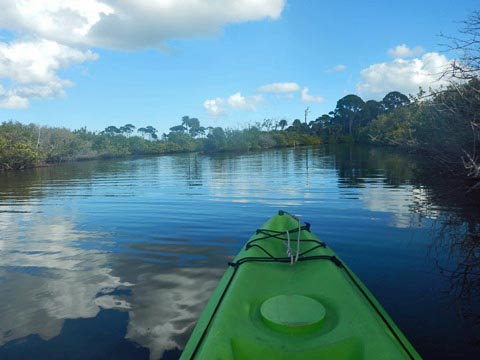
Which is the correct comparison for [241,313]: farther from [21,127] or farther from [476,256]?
[21,127]

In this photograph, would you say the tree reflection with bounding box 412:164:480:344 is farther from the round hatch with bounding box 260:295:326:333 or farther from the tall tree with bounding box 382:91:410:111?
the tall tree with bounding box 382:91:410:111

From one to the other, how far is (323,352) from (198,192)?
11157mm

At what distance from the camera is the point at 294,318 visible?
243 centimetres

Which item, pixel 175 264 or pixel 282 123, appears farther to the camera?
pixel 282 123

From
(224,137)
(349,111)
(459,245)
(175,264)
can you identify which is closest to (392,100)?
(349,111)

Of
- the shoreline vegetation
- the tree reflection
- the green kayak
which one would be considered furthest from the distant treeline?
the green kayak

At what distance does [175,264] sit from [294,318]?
10.7 ft

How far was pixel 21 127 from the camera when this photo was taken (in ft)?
145

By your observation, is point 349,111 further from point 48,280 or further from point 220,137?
point 48,280

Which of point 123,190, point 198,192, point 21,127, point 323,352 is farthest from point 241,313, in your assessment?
point 21,127

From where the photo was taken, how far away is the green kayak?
2.15 m

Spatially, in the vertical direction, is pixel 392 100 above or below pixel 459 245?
above

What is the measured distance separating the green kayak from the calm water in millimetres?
888

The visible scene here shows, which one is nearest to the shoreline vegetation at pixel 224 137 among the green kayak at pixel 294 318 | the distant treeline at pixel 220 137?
the distant treeline at pixel 220 137
